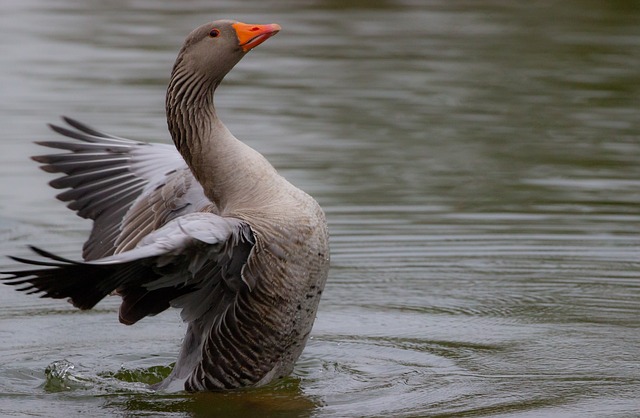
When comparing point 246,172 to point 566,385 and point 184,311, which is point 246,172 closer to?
point 184,311

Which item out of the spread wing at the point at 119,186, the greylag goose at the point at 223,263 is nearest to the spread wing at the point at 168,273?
the greylag goose at the point at 223,263

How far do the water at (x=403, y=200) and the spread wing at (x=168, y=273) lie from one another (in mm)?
695

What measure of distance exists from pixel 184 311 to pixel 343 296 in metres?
2.29

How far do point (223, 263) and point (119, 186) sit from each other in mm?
2127

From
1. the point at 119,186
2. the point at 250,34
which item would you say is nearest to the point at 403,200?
the point at 119,186

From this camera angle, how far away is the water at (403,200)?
27.2 ft

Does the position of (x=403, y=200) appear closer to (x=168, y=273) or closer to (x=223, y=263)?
(x=223, y=263)

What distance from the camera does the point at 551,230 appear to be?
11.7 m

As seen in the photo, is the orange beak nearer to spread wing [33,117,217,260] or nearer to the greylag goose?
the greylag goose

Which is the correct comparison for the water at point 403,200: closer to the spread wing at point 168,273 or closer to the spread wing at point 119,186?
the spread wing at point 168,273

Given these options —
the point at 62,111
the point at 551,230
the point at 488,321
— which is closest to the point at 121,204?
the point at 488,321

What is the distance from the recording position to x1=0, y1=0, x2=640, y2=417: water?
8305 millimetres

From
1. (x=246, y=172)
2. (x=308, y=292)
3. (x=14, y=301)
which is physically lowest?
(x=14, y=301)

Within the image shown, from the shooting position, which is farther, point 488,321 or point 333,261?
point 333,261
